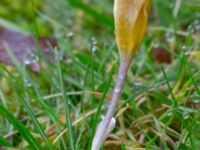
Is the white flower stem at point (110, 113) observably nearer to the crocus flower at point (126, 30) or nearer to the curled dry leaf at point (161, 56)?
the crocus flower at point (126, 30)

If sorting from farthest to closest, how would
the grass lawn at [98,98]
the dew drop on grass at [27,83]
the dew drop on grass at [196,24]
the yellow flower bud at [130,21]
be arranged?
the dew drop on grass at [196,24] < the dew drop on grass at [27,83] < the grass lawn at [98,98] < the yellow flower bud at [130,21]

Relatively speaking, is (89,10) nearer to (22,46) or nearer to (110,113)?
(22,46)

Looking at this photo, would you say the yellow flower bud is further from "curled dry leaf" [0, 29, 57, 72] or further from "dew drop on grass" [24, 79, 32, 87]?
"curled dry leaf" [0, 29, 57, 72]

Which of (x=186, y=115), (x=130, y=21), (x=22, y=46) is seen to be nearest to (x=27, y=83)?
(x=22, y=46)

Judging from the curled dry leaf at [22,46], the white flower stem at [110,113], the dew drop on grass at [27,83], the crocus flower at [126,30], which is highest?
the crocus flower at [126,30]

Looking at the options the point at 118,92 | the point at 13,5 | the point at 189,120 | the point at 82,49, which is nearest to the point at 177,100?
the point at 189,120

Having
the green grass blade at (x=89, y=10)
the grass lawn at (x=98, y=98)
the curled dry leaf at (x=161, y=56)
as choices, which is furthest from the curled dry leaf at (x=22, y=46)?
the curled dry leaf at (x=161, y=56)

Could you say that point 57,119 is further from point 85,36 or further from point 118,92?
point 85,36

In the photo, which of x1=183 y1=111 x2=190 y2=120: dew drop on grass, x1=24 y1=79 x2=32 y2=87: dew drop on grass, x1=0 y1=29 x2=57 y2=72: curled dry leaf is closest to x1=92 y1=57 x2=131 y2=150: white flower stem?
x1=183 y1=111 x2=190 y2=120: dew drop on grass
